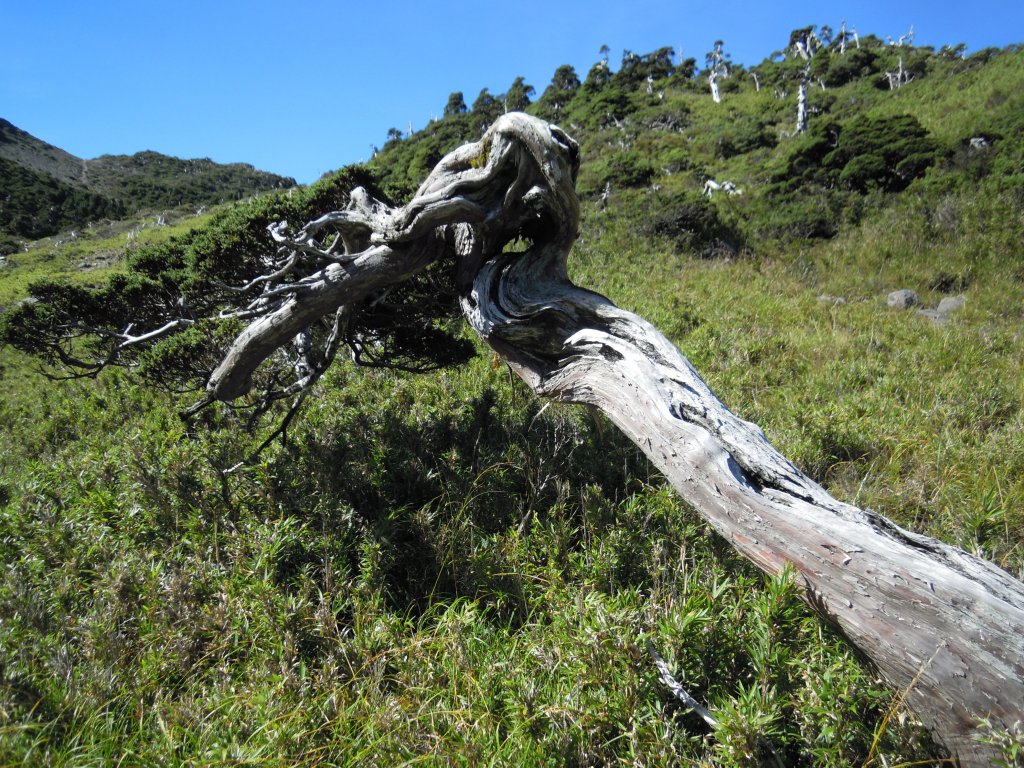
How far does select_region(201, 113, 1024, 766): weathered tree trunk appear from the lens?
1.90 m

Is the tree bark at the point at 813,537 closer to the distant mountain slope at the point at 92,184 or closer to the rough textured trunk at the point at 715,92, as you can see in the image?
the rough textured trunk at the point at 715,92

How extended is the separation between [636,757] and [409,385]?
16.3ft

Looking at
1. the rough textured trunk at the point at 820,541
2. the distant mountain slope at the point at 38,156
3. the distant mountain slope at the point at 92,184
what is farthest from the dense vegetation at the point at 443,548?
the distant mountain slope at the point at 38,156

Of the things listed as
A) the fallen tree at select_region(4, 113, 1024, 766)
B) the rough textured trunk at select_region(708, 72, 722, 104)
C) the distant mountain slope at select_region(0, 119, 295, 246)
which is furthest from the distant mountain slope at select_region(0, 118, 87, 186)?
the fallen tree at select_region(4, 113, 1024, 766)

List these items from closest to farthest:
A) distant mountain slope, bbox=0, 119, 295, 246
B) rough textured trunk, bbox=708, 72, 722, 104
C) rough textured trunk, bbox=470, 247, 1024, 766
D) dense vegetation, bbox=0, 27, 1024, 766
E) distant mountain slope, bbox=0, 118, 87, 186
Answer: rough textured trunk, bbox=470, 247, 1024, 766
dense vegetation, bbox=0, 27, 1024, 766
rough textured trunk, bbox=708, 72, 722, 104
distant mountain slope, bbox=0, 119, 295, 246
distant mountain slope, bbox=0, 118, 87, 186

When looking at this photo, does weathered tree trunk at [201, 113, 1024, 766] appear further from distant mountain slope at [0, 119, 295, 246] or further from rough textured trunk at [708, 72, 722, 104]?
distant mountain slope at [0, 119, 295, 246]

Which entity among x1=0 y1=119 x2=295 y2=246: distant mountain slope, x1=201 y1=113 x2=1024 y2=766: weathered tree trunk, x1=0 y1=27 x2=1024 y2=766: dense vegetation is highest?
x1=0 y1=119 x2=295 y2=246: distant mountain slope

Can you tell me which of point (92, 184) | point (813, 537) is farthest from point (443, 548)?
point (92, 184)

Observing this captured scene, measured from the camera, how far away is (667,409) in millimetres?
2918

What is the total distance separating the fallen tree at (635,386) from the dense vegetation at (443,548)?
0.68 feet

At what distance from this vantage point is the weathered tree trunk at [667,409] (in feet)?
6.22

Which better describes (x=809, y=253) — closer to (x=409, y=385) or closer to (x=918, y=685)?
(x=409, y=385)

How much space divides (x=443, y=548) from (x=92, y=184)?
9055 centimetres

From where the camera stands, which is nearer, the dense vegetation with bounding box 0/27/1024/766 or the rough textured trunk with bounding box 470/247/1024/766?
the rough textured trunk with bounding box 470/247/1024/766
